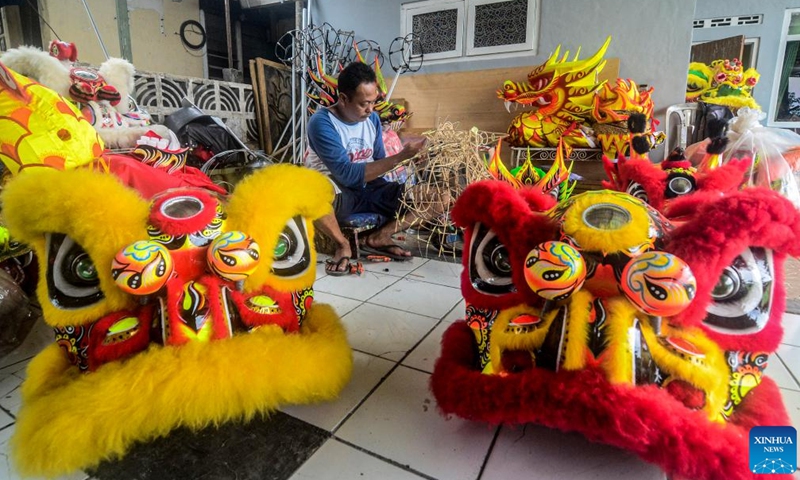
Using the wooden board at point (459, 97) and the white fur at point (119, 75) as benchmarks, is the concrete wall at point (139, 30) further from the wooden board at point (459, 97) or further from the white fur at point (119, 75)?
the wooden board at point (459, 97)

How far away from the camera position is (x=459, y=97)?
3.40 metres

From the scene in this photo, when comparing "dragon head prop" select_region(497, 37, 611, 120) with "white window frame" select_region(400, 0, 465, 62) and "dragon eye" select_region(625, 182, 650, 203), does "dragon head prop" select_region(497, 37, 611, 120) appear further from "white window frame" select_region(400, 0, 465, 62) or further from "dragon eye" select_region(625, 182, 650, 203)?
"dragon eye" select_region(625, 182, 650, 203)

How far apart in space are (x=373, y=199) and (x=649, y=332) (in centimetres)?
163

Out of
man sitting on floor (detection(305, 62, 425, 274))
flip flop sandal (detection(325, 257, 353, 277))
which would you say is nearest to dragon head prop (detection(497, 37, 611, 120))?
man sitting on floor (detection(305, 62, 425, 274))

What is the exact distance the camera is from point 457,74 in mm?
3383

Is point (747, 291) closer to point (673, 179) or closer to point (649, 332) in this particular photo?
point (649, 332)

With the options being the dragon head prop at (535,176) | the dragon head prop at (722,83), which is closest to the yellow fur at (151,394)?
the dragon head prop at (535,176)

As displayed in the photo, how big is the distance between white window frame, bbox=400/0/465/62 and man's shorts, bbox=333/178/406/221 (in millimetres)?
1733

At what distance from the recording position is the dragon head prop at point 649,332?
2.23ft

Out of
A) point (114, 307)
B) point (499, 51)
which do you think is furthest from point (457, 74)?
point (114, 307)

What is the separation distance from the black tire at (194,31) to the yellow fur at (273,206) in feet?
18.4

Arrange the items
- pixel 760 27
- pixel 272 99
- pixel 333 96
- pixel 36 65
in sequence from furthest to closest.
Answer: pixel 760 27
pixel 272 99
pixel 333 96
pixel 36 65

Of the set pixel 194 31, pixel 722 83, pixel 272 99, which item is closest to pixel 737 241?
pixel 722 83

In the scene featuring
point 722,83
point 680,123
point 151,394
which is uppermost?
point 722,83
